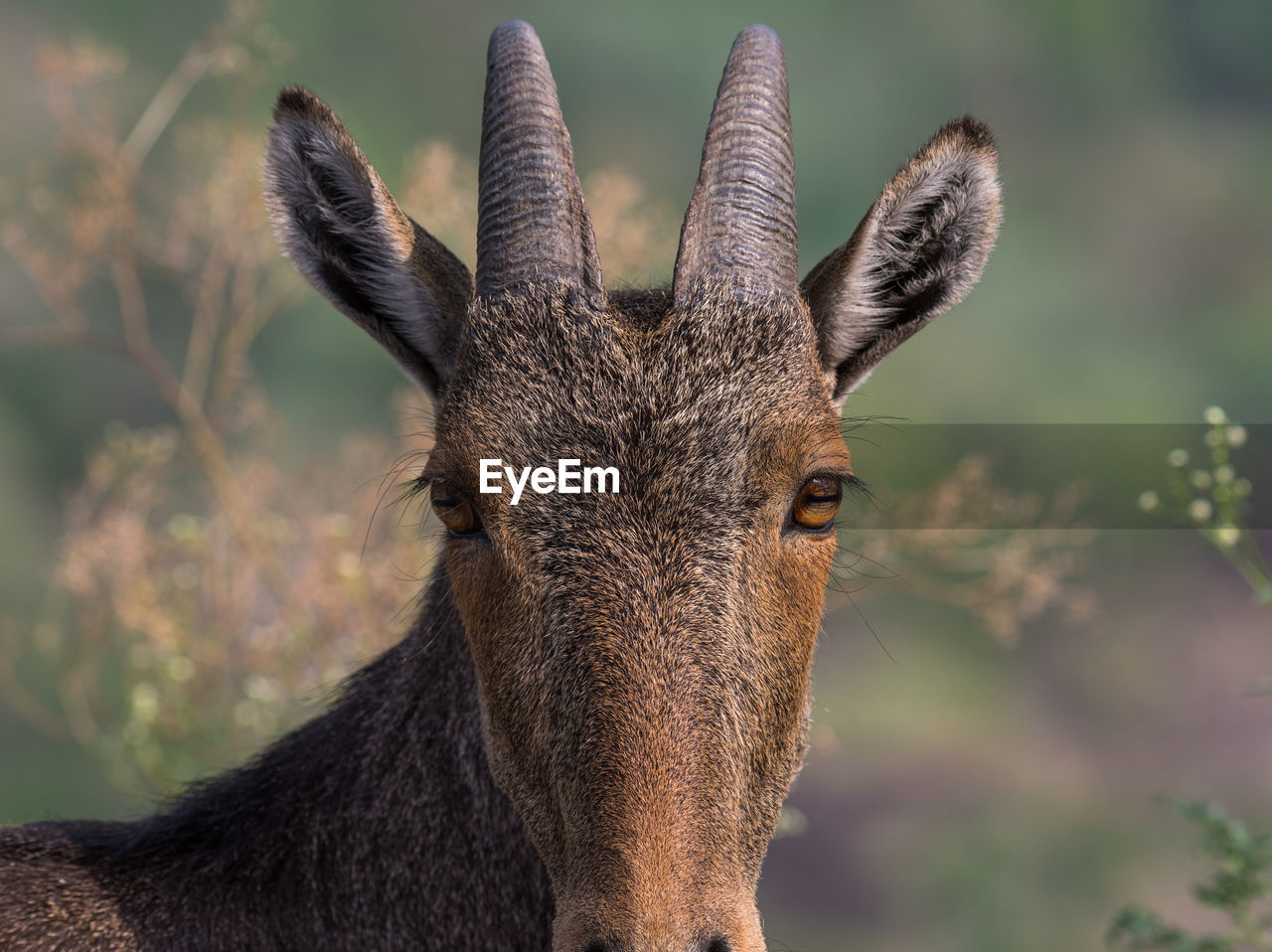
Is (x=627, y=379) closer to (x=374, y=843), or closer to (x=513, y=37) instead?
(x=513, y=37)

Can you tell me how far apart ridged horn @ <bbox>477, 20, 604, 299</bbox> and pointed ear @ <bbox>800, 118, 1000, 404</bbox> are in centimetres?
90

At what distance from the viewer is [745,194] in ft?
15.1

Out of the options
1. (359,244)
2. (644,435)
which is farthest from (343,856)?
(359,244)

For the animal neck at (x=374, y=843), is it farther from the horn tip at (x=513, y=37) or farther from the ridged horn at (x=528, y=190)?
the horn tip at (x=513, y=37)

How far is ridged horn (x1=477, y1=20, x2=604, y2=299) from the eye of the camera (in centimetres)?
451

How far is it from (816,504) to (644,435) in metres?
0.64

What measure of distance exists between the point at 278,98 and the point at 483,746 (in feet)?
7.78

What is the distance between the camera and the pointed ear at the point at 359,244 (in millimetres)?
4797

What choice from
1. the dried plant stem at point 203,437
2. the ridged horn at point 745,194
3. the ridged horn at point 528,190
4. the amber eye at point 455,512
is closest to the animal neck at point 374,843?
the amber eye at point 455,512

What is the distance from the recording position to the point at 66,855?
5.14m

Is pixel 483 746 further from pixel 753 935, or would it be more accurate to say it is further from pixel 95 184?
pixel 95 184

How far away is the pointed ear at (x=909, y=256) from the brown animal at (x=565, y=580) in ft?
0.03

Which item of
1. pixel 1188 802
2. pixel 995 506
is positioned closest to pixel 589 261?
pixel 1188 802

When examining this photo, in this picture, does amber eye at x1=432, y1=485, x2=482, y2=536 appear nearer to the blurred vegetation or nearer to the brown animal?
the brown animal
